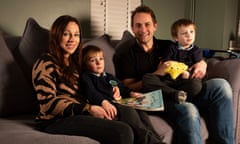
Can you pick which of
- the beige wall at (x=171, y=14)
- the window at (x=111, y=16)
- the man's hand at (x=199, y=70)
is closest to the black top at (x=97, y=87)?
the man's hand at (x=199, y=70)

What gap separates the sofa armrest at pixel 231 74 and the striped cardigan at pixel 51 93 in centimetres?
107

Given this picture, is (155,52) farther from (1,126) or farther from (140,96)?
(1,126)

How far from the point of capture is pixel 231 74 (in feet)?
7.28

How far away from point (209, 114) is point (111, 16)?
1351 mm

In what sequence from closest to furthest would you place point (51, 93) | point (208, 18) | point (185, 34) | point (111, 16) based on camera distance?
point (51, 93) → point (185, 34) → point (111, 16) → point (208, 18)

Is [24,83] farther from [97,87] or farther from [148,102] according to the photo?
[148,102]

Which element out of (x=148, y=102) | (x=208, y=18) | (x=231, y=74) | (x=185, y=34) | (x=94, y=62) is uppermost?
(x=208, y=18)

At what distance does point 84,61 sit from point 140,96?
0.40 m

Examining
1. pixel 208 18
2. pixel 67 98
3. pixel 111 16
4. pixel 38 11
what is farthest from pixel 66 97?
pixel 208 18

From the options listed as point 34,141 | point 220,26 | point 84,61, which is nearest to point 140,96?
point 84,61

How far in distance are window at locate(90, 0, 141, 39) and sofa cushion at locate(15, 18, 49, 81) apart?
2.65 ft

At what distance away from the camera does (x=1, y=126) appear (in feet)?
5.27

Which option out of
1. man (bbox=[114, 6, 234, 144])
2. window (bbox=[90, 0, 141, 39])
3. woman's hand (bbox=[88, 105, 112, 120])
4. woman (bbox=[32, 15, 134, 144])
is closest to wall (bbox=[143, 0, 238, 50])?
window (bbox=[90, 0, 141, 39])

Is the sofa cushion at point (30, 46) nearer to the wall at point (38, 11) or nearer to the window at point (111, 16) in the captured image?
the wall at point (38, 11)
